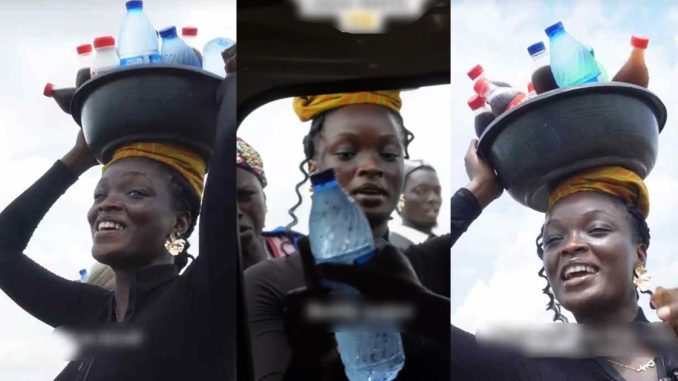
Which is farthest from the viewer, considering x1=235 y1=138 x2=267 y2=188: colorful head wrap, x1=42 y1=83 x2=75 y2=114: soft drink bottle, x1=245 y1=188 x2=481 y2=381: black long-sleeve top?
x1=42 y1=83 x2=75 y2=114: soft drink bottle

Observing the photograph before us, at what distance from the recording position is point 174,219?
290 cm

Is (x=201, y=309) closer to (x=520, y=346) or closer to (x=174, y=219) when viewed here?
(x=174, y=219)

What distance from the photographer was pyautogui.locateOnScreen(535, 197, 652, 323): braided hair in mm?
2756

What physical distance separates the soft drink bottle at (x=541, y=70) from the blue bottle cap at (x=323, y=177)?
0.71m

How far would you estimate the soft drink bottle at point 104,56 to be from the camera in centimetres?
294

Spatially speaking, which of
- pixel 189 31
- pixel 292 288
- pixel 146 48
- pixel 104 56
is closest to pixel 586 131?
pixel 292 288

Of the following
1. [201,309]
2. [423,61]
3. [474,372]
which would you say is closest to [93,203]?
[201,309]

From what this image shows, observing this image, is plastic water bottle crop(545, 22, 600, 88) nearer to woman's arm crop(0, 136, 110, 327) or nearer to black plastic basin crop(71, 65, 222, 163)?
black plastic basin crop(71, 65, 222, 163)

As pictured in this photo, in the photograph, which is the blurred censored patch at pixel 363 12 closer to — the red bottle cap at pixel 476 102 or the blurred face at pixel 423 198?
the red bottle cap at pixel 476 102

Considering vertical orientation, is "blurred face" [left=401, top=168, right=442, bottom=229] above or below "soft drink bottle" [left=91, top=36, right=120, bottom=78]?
below

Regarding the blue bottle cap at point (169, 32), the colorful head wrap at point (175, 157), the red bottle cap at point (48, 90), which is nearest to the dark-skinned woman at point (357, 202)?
the colorful head wrap at point (175, 157)

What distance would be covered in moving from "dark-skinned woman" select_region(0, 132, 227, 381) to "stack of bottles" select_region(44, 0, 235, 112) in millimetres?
282

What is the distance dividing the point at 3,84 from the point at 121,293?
830 mm

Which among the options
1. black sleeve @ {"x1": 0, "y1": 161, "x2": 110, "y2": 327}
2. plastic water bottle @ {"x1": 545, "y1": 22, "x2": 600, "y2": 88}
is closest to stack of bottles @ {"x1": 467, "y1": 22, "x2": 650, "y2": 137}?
plastic water bottle @ {"x1": 545, "y1": 22, "x2": 600, "y2": 88}
